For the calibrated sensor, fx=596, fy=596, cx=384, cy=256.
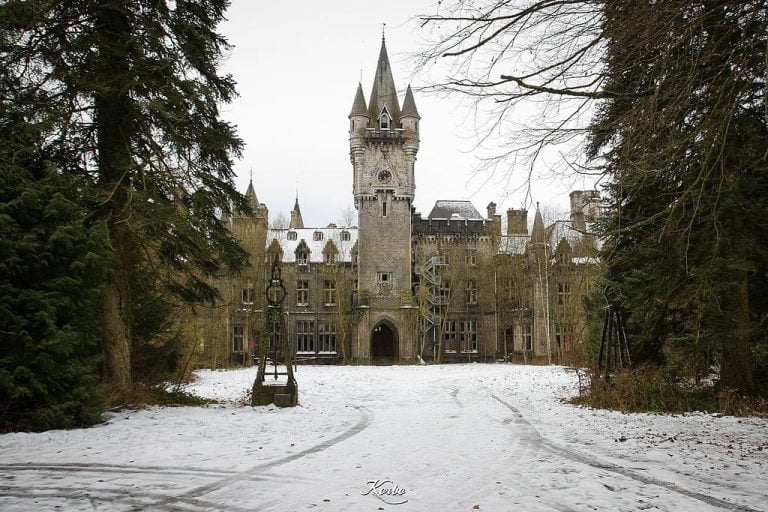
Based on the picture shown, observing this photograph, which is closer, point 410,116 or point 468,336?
point 410,116

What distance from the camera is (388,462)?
23.6 ft

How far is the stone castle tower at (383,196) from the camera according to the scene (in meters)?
41.5

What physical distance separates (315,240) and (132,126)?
1469 inches

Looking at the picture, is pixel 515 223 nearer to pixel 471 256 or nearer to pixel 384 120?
pixel 471 256

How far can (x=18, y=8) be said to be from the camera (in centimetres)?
940

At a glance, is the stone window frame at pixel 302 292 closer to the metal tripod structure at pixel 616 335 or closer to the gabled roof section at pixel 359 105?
the gabled roof section at pixel 359 105

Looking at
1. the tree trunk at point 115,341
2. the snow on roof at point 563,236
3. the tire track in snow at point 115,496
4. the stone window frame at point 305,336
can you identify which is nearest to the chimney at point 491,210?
the snow on roof at point 563,236

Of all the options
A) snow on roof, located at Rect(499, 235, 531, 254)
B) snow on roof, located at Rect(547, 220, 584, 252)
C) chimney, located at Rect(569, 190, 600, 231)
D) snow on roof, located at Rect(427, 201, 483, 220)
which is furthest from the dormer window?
chimney, located at Rect(569, 190, 600, 231)

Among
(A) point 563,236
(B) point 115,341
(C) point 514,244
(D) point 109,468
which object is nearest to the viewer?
(D) point 109,468

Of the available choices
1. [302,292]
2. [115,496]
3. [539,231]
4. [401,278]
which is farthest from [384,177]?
[115,496]

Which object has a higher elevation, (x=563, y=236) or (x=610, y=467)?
(x=563, y=236)

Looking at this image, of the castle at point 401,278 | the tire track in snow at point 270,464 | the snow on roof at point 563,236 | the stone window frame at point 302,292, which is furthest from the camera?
the stone window frame at point 302,292

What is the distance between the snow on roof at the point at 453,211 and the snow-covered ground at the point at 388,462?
122 feet

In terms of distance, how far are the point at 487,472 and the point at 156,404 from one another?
8207mm
